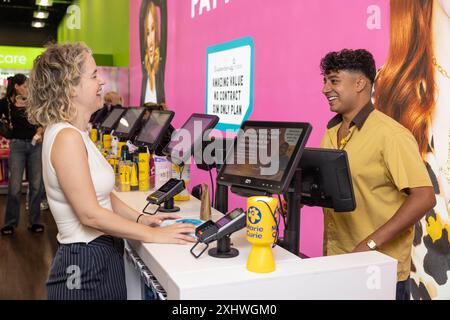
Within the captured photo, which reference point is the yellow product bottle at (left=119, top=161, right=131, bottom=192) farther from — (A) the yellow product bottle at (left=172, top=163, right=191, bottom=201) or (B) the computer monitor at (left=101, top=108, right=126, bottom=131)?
(B) the computer monitor at (left=101, top=108, right=126, bottom=131)

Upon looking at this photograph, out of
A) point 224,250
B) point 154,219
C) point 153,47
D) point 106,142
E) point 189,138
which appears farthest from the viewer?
point 153,47

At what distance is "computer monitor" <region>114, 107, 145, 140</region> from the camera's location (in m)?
3.24

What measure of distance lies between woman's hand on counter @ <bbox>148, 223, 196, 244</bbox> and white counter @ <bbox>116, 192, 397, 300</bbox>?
4 centimetres

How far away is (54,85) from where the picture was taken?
5.45ft

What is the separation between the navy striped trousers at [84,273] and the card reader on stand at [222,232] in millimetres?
382

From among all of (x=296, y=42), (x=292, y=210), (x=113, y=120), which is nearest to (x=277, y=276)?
(x=292, y=210)

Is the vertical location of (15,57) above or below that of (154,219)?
above

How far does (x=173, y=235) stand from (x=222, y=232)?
0.89ft

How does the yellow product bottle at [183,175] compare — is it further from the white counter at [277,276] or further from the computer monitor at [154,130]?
the white counter at [277,276]

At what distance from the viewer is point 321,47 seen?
3.23 m

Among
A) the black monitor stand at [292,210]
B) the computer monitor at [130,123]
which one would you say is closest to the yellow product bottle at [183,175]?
the computer monitor at [130,123]

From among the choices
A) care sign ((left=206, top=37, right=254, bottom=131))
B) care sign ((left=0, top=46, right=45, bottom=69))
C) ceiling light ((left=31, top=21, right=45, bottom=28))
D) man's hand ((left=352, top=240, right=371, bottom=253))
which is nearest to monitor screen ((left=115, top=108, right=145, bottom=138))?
care sign ((left=206, top=37, right=254, bottom=131))

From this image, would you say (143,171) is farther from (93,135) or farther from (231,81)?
(93,135)

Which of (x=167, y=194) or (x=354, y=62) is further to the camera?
(x=167, y=194)
